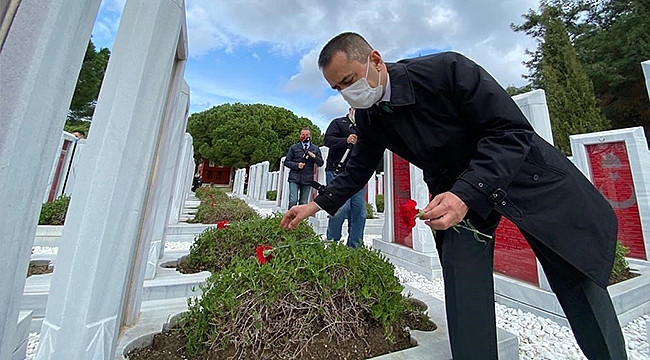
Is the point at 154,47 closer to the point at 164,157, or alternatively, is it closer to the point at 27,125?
the point at 27,125

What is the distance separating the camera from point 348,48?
3.98ft

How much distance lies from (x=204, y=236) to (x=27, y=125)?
221 centimetres

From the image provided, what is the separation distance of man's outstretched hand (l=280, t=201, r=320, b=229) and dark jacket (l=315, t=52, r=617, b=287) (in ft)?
2.09

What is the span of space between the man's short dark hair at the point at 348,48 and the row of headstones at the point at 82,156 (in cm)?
70

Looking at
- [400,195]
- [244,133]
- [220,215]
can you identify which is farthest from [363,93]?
[244,133]

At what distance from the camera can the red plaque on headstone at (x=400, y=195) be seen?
13.6 feet

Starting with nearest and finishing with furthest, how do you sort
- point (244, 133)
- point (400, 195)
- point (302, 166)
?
1. point (400, 195)
2. point (302, 166)
3. point (244, 133)

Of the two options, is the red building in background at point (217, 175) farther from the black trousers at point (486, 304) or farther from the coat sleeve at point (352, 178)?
the black trousers at point (486, 304)

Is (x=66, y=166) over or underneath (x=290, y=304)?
over

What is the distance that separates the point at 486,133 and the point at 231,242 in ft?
7.44

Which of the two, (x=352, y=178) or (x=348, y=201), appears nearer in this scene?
(x=352, y=178)

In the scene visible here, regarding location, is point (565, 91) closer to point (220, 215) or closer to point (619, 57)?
point (619, 57)

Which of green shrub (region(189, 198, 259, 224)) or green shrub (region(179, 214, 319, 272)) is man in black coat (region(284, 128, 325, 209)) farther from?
green shrub (region(179, 214, 319, 272))

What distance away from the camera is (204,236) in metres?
2.80
